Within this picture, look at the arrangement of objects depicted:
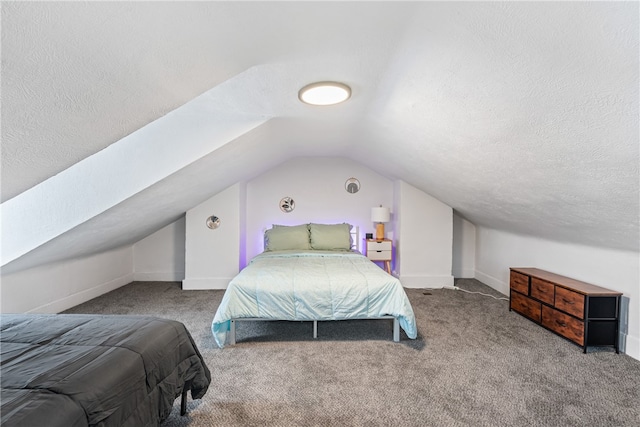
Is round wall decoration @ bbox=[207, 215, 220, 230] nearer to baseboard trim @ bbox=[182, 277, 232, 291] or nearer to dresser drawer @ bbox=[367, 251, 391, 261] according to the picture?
baseboard trim @ bbox=[182, 277, 232, 291]

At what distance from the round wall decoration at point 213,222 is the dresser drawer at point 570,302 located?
4.12 metres

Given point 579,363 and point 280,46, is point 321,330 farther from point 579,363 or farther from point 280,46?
point 280,46

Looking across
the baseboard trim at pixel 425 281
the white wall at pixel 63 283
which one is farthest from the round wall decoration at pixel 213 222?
the baseboard trim at pixel 425 281

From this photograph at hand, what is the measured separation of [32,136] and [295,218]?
3.79 metres

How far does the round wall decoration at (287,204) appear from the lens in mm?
5016

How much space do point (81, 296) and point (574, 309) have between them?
526 centimetres

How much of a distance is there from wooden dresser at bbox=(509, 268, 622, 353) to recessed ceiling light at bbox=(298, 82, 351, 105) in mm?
2551

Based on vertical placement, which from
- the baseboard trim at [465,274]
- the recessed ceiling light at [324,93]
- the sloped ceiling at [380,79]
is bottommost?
the baseboard trim at [465,274]

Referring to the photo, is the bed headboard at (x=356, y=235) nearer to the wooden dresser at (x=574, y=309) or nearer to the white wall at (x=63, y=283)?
the wooden dresser at (x=574, y=309)

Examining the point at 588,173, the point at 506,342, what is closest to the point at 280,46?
the point at 588,173

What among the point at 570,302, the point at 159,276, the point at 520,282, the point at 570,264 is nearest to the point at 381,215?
the point at 520,282

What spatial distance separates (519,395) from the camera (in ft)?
6.25

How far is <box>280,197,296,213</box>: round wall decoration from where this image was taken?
16.5ft

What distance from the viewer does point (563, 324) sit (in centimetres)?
268
